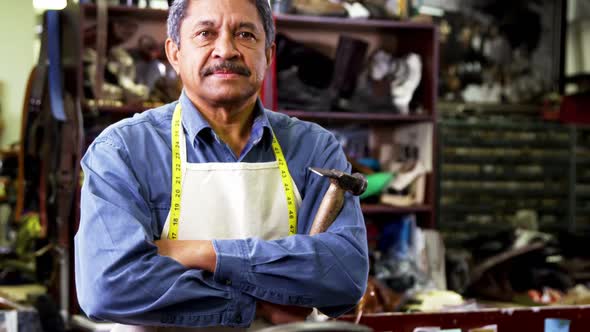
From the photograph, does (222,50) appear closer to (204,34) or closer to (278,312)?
(204,34)

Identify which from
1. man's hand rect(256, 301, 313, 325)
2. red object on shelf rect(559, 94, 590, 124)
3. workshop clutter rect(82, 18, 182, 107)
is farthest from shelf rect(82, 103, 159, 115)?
red object on shelf rect(559, 94, 590, 124)

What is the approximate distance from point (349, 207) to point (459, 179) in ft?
12.4

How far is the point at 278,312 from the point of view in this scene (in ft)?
5.74

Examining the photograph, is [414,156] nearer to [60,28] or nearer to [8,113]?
[60,28]

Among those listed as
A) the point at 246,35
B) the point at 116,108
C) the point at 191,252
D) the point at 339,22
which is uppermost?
the point at 339,22

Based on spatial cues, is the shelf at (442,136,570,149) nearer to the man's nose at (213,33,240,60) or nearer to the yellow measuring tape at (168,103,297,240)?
the yellow measuring tape at (168,103,297,240)

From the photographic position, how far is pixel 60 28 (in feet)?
14.0

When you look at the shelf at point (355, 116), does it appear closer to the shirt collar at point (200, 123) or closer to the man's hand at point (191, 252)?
the shirt collar at point (200, 123)

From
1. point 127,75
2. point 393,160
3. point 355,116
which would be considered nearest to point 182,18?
point 127,75

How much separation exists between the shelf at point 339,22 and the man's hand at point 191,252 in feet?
9.82

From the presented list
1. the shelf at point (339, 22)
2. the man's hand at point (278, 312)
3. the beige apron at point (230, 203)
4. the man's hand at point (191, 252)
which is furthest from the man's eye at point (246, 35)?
the shelf at point (339, 22)

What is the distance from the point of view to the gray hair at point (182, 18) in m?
1.92

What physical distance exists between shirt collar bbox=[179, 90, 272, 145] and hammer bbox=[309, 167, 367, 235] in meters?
0.17

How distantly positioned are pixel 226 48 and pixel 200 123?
20 centimetres
